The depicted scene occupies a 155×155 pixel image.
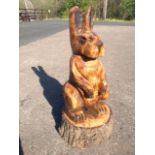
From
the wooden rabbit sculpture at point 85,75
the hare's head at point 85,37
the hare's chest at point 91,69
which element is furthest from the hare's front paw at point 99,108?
the hare's head at point 85,37

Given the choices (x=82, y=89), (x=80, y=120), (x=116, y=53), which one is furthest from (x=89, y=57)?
(x=116, y=53)

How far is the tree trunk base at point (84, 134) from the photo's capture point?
2967 mm

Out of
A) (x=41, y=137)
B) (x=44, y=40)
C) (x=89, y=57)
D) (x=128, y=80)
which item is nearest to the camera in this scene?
(x=89, y=57)

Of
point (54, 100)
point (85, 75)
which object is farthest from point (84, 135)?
point (54, 100)

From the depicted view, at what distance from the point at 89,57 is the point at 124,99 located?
→ 170 centimetres

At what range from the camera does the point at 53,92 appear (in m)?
4.61

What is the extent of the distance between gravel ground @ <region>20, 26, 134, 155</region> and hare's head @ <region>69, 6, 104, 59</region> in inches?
42.8

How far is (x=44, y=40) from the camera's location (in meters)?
10.0

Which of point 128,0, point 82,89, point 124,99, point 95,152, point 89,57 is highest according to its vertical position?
point 128,0

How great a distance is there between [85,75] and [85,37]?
1.35 ft

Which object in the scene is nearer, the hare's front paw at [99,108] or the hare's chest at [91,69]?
the hare's chest at [91,69]

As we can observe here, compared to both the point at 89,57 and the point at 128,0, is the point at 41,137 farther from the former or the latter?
the point at 128,0

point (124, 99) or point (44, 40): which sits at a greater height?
point (44, 40)

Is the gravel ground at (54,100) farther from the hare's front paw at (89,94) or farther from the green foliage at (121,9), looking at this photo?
Result: the green foliage at (121,9)
